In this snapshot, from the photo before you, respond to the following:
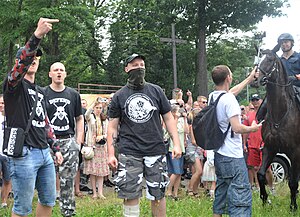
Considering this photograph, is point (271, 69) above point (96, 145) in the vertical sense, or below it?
above

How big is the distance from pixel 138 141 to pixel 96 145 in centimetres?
448

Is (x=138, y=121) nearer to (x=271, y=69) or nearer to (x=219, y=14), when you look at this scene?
(x=271, y=69)

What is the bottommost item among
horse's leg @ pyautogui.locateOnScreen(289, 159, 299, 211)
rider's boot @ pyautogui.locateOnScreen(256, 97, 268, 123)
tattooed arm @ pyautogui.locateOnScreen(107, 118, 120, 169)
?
horse's leg @ pyautogui.locateOnScreen(289, 159, 299, 211)

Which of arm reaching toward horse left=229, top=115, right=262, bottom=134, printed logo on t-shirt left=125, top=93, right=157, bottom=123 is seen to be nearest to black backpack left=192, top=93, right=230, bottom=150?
arm reaching toward horse left=229, top=115, right=262, bottom=134

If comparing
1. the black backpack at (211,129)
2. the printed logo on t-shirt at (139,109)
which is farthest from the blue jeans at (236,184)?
the printed logo on t-shirt at (139,109)

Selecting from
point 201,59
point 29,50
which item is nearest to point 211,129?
point 29,50

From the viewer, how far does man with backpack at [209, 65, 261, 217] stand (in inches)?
185

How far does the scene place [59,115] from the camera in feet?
19.1

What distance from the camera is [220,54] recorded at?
110 ft

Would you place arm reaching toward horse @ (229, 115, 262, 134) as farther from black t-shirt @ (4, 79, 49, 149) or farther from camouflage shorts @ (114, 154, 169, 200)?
black t-shirt @ (4, 79, 49, 149)

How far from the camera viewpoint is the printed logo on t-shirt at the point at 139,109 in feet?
16.0

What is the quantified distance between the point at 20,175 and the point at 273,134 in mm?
4512

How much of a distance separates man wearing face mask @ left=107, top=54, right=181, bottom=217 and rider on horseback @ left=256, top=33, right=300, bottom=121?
306 centimetres

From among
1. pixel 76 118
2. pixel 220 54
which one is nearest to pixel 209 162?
pixel 76 118
